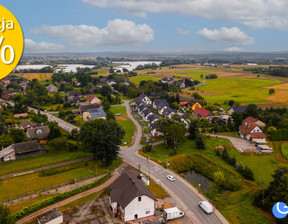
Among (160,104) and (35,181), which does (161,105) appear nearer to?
(160,104)

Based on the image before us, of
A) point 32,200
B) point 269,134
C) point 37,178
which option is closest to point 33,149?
point 37,178

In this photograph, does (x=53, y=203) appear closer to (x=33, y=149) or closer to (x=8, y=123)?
(x=33, y=149)

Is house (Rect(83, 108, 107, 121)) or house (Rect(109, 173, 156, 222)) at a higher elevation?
house (Rect(83, 108, 107, 121))

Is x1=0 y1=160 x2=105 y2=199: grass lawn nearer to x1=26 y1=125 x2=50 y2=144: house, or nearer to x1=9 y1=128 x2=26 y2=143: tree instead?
x1=9 y1=128 x2=26 y2=143: tree

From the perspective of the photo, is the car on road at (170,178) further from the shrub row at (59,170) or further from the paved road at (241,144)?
the paved road at (241,144)

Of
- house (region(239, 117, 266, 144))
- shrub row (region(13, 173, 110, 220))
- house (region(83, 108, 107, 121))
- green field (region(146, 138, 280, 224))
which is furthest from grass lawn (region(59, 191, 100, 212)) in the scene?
house (region(239, 117, 266, 144))
